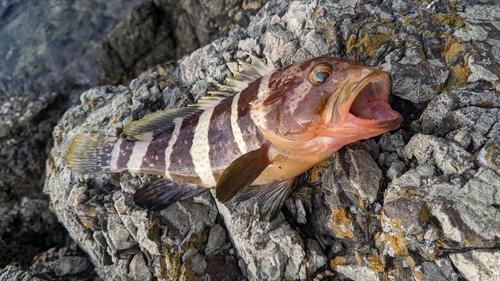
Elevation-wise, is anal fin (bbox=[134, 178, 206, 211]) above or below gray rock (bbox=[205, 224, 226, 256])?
above

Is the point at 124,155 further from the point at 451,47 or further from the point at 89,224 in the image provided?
the point at 451,47

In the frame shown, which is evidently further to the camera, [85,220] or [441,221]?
[85,220]

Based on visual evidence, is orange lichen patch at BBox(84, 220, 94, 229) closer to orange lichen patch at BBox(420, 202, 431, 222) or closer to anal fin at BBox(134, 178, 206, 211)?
anal fin at BBox(134, 178, 206, 211)

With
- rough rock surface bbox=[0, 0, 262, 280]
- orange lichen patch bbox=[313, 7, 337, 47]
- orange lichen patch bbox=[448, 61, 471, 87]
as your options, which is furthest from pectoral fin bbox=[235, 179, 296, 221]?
rough rock surface bbox=[0, 0, 262, 280]

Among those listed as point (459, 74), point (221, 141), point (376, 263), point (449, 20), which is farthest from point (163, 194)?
point (449, 20)

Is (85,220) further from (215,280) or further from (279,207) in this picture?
(279,207)

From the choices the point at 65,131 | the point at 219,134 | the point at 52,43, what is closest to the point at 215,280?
the point at 219,134
